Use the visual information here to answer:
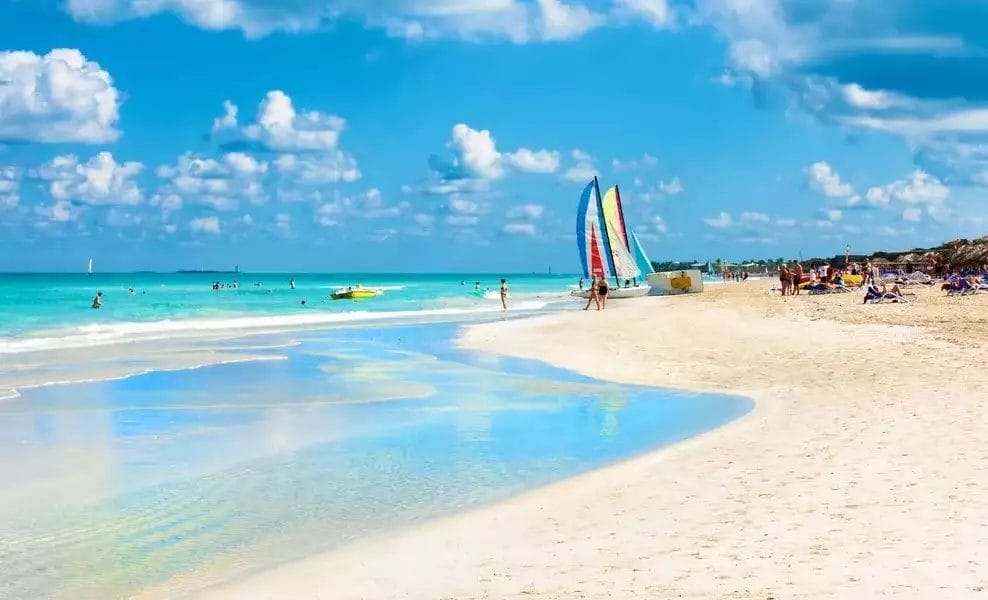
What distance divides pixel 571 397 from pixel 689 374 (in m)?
3.73

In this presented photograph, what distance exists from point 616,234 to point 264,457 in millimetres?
52427

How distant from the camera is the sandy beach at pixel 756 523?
6.23m

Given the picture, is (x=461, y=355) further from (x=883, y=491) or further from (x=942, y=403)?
(x=883, y=491)

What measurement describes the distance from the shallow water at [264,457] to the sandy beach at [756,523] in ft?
2.33

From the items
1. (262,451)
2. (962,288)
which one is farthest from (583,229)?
(262,451)

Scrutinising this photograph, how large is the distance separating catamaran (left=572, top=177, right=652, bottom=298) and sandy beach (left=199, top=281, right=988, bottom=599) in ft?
A: 149

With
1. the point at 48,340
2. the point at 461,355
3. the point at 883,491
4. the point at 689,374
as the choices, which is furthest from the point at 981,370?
the point at 48,340

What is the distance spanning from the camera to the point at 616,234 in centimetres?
6228

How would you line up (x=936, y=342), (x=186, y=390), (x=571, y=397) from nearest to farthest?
(x=571, y=397), (x=186, y=390), (x=936, y=342)

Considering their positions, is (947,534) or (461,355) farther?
→ (461,355)

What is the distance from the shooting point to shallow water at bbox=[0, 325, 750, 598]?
7.73 metres

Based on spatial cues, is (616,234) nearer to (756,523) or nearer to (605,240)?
(605,240)

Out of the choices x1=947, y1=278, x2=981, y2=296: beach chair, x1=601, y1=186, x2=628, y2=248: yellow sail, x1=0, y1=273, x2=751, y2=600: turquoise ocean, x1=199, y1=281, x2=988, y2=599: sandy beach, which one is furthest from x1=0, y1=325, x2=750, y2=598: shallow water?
x1=601, y1=186, x2=628, y2=248: yellow sail

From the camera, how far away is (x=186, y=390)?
18.7m
